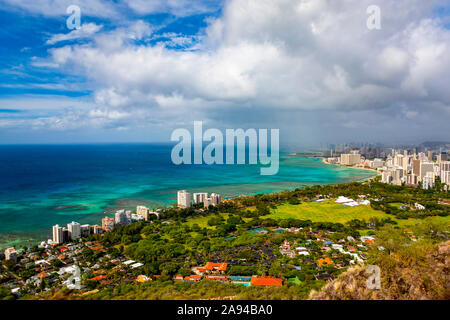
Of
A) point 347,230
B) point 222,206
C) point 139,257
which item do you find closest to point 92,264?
point 139,257

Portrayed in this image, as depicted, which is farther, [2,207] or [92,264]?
[2,207]

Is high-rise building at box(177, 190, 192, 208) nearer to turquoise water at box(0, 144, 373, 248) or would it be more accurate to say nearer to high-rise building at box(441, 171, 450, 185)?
turquoise water at box(0, 144, 373, 248)

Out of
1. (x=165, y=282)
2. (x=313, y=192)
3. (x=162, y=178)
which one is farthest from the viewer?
(x=162, y=178)

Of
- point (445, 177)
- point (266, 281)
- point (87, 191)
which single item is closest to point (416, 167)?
point (445, 177)

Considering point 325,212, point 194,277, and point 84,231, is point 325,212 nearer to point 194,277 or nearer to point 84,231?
point 194,277

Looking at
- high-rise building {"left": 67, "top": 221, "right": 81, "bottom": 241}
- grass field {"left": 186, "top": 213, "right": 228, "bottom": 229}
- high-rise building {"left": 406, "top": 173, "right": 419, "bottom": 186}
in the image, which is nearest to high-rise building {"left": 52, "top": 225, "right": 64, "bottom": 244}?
high-rise building {"left": 67, "top": 221, "right": 81, "bottom": 241}

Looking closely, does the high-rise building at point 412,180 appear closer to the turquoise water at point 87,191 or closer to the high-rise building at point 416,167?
the high-rise building at point 416,167
